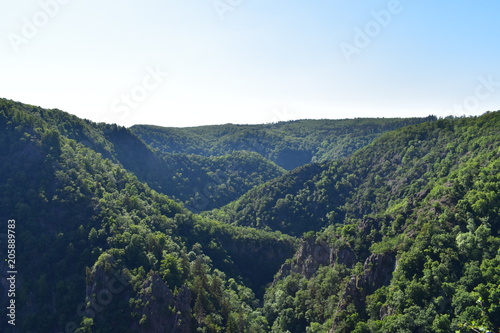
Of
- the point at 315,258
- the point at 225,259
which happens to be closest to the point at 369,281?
the point at 315,258

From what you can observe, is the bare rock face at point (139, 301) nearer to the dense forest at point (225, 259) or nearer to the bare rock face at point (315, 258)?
the dense forest at point (225, 259)

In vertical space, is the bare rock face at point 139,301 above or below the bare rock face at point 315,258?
below

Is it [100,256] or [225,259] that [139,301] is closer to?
[100,256]

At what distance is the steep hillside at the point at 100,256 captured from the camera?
99625 mm

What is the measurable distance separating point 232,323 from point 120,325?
3127cm

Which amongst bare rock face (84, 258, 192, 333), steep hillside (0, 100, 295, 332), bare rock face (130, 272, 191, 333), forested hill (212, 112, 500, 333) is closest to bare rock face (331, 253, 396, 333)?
forested hill (212, 112, 500, 333)

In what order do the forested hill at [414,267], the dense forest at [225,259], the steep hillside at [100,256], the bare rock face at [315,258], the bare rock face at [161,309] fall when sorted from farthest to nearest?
1. the bare rock face at [315,258]
2. the steep hillside at [100,256]
3. the bare rock face at [161,309]
4. the dense forest at [225,259]
5. the forested hill at [414,267]

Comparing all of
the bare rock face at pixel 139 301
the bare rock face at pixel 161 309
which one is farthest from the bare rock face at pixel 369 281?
the bare rock face at pixel 139 301

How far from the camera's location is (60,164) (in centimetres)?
14000

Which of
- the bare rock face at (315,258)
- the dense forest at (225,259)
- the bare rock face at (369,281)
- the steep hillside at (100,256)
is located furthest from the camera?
the bare rock face at (315,258)

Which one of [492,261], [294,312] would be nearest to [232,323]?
[294,312]

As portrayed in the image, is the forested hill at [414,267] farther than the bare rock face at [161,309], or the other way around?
the bare rock face at [161,309]

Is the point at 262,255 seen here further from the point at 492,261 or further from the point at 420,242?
the point at 492,261

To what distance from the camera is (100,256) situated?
108 m
